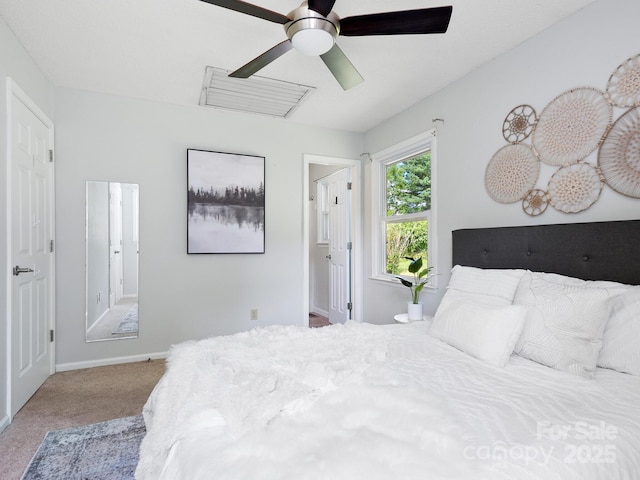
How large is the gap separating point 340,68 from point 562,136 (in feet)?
4.52

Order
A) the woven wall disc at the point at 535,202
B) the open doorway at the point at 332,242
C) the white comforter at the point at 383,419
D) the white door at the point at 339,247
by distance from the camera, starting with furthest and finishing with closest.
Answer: the white door at the point at 339,247 < the open doorway at the point at 332,242 < the woven wall disc at the point at 535,202 < the white comforter at the point at 383,419

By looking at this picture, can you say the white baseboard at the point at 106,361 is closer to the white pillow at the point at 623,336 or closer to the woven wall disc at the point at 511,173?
the woven wall disc at the point at 511,173

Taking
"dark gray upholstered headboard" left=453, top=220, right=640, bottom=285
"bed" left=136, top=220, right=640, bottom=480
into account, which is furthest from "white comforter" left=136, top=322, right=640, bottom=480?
"dark gray upholstered headboard" left=453, top=220, right=640, bottom=285

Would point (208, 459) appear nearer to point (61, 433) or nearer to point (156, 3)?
point (61, 433)

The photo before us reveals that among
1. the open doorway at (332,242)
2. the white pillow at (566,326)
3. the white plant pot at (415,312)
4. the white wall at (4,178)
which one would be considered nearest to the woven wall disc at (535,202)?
the white pillow at (566,326)

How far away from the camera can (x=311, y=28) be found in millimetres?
1674

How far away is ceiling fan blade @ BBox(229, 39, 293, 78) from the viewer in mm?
1852

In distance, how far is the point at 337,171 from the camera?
14.8ft

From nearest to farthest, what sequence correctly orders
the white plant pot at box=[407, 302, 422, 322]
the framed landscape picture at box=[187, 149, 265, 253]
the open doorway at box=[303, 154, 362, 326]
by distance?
the white plant pot at box=[407, 302, 422, 322] → the framed landscape picture at box=[187, 149, 265, 253] → the open doorway at box=[303, 154, 362, 326]

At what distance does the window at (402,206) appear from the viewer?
3242 mm

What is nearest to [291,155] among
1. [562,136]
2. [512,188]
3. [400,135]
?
[400,135]

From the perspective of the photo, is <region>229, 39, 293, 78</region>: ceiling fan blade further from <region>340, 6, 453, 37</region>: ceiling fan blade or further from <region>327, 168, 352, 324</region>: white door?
<region>327, 168, 352, 324</region>: white door

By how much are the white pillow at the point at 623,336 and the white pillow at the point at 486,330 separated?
1.10ft

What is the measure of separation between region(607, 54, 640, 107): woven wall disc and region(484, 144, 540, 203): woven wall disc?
0.49 m
